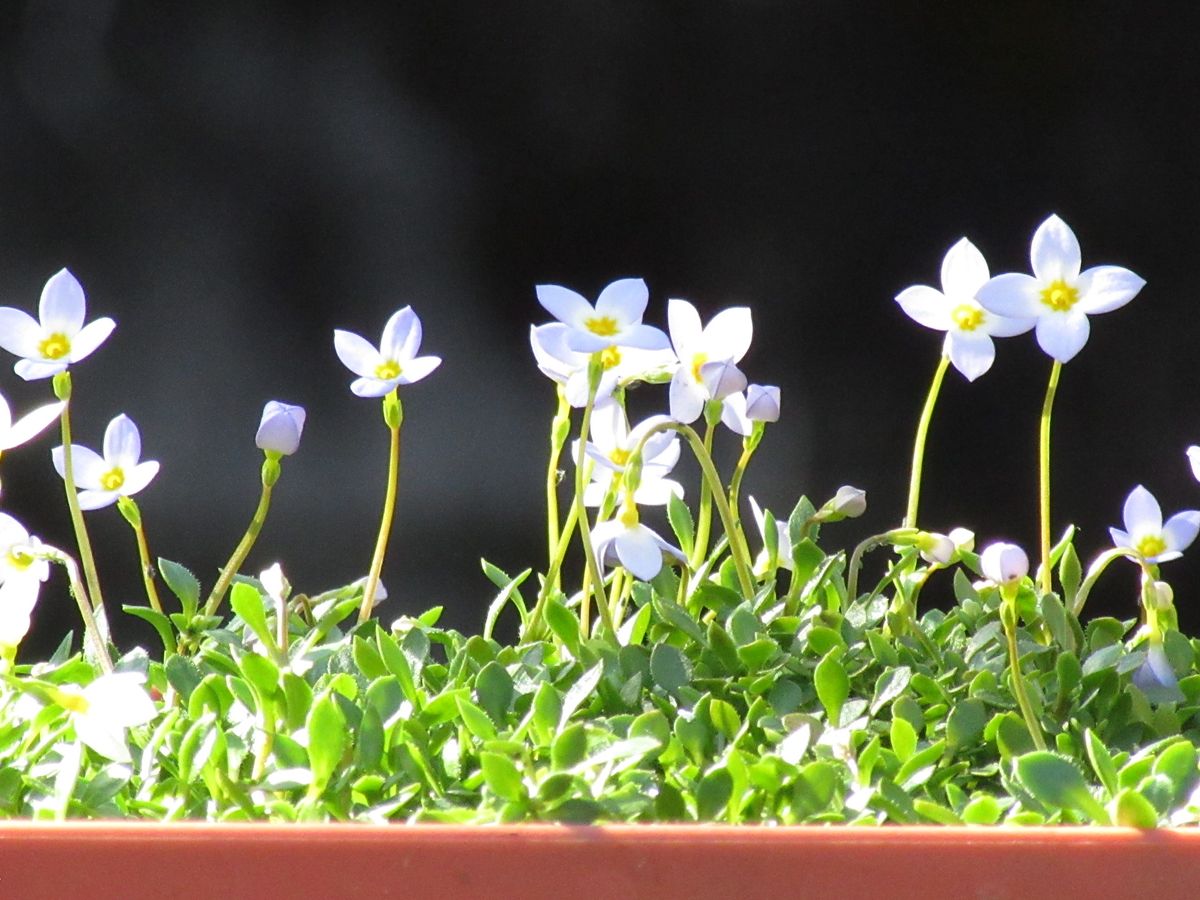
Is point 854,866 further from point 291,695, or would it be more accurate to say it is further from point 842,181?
point 842,181

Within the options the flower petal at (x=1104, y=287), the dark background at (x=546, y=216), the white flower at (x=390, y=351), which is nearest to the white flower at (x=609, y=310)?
the white flower at (x=390, y=351)

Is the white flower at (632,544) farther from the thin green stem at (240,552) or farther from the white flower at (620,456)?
the thin green stem at (240,552)

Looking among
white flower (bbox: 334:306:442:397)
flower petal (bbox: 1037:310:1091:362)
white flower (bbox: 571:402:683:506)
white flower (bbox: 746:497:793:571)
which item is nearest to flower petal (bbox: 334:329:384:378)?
white flower (bbox: 334:306:442:397)

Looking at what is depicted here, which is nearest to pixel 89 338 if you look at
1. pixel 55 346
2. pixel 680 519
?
pixel 55 346

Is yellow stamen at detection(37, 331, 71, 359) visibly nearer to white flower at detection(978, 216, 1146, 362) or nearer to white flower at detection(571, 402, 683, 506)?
white flower at detection(571, 402, 683, 506)

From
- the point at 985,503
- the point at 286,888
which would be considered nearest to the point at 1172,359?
the point at 985,503

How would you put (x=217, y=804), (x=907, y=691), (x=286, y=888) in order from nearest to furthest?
(x=286, y=888), (x=217, y=804), (x=907, y=691)
